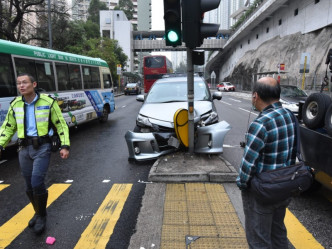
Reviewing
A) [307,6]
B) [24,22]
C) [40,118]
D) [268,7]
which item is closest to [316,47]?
[307,6]

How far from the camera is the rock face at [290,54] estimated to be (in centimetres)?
2569

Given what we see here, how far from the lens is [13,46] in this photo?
6.79 m

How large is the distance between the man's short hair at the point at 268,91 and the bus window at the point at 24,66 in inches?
253

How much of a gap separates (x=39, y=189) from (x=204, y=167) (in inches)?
110

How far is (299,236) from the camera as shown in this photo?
3135 millimetres

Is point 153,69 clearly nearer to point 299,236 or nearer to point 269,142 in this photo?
point 299,236

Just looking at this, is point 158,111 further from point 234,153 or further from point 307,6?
point 307,6

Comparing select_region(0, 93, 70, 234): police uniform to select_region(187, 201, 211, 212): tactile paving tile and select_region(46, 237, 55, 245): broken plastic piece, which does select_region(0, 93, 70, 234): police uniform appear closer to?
select_region(46, 237, 55, 245): broken plastic piece

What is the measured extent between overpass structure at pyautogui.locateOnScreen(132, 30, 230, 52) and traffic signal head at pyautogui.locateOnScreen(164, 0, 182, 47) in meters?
58.9

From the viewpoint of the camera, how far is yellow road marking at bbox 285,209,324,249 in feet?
9.71

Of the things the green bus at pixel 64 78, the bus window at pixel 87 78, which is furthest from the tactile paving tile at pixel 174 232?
the bus window at pixel 87 78

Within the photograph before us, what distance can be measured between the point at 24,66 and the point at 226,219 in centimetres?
626

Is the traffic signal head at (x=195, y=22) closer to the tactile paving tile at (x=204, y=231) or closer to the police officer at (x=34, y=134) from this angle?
the police officer at (x=34, y=134)

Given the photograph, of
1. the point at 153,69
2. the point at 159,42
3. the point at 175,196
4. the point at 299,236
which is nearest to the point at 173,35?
the point at 175,196
